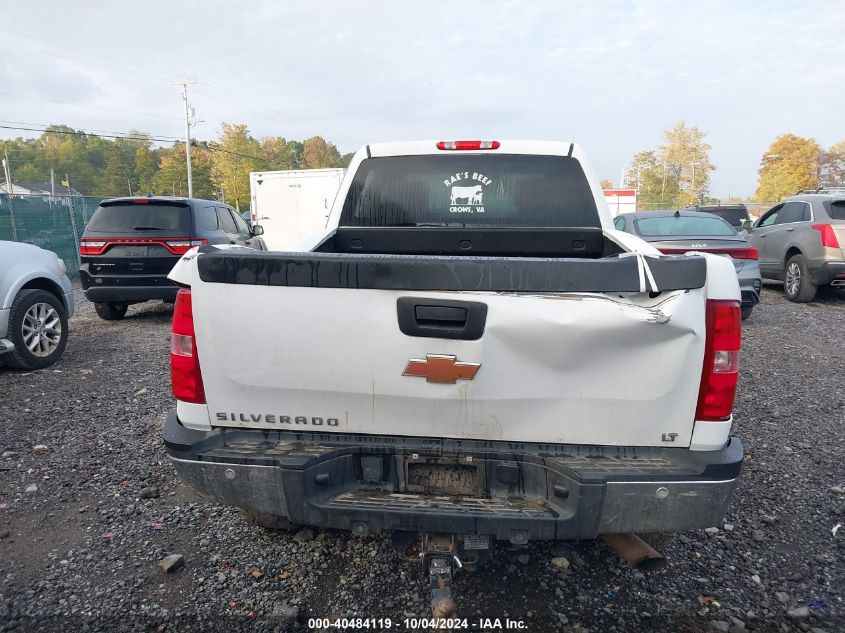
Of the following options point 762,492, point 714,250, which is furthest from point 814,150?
point 762,492

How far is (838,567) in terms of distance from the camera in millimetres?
2896

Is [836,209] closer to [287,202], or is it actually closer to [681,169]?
[287,202]

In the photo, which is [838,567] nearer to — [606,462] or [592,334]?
[606,462]

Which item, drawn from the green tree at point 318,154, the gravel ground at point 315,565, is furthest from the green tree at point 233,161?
the gravel ground at point 315,565

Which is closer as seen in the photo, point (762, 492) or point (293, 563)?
point (293, 563)

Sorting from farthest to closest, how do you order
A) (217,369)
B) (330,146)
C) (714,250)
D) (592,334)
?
(330,146)
(714,250)
(217,369)
(592,334)

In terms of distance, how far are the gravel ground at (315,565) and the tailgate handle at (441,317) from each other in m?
1.36

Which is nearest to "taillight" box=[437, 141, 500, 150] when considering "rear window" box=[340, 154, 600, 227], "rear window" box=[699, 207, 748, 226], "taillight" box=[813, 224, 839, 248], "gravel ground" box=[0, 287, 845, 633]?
"rear window" box=[340, 154, 600, 227]

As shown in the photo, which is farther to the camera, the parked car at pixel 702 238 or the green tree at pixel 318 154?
the green tree at pixel 318 154

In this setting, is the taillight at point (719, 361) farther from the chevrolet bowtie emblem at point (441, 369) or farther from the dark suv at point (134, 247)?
the dark suv at point (134, 247)

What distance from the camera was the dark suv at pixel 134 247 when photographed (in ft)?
27.8

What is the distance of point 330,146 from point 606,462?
107 m

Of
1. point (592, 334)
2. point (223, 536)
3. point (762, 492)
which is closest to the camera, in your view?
point (592, 334)

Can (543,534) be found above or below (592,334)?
below
